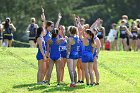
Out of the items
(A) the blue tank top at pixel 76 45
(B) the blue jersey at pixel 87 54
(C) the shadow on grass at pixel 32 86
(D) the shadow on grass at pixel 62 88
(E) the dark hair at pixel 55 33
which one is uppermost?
(E) the dark hair at pixel 55 33

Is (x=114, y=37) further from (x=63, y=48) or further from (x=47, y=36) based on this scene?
(x=47, y=36)

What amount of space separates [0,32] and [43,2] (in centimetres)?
4349

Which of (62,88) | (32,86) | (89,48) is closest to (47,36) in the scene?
(89,48)

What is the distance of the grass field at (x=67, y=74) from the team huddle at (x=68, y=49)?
0.46m

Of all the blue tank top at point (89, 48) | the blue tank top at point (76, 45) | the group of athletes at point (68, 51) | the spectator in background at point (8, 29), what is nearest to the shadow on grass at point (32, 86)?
the group of athletes at point (68, 51)

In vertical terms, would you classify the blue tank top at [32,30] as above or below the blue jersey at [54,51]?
above

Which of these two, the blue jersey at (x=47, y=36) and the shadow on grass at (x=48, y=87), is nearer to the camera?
the shadow on grass at (x=48, y=87)

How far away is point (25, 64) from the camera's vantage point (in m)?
26.0

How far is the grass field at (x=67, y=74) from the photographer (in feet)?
64.4

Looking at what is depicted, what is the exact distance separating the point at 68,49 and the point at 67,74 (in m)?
4.09

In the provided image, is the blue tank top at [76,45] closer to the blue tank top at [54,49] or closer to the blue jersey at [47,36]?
the blue tank top at [54,49]

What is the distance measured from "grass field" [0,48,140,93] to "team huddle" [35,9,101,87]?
465 mm

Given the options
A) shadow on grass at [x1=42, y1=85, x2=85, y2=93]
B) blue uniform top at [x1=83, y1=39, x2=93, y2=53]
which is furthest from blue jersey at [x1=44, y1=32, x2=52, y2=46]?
shadow on grass at [x1=42, y1=85, x2=85, y2=93]

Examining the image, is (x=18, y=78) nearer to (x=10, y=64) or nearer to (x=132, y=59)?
(x=10, y=64)
